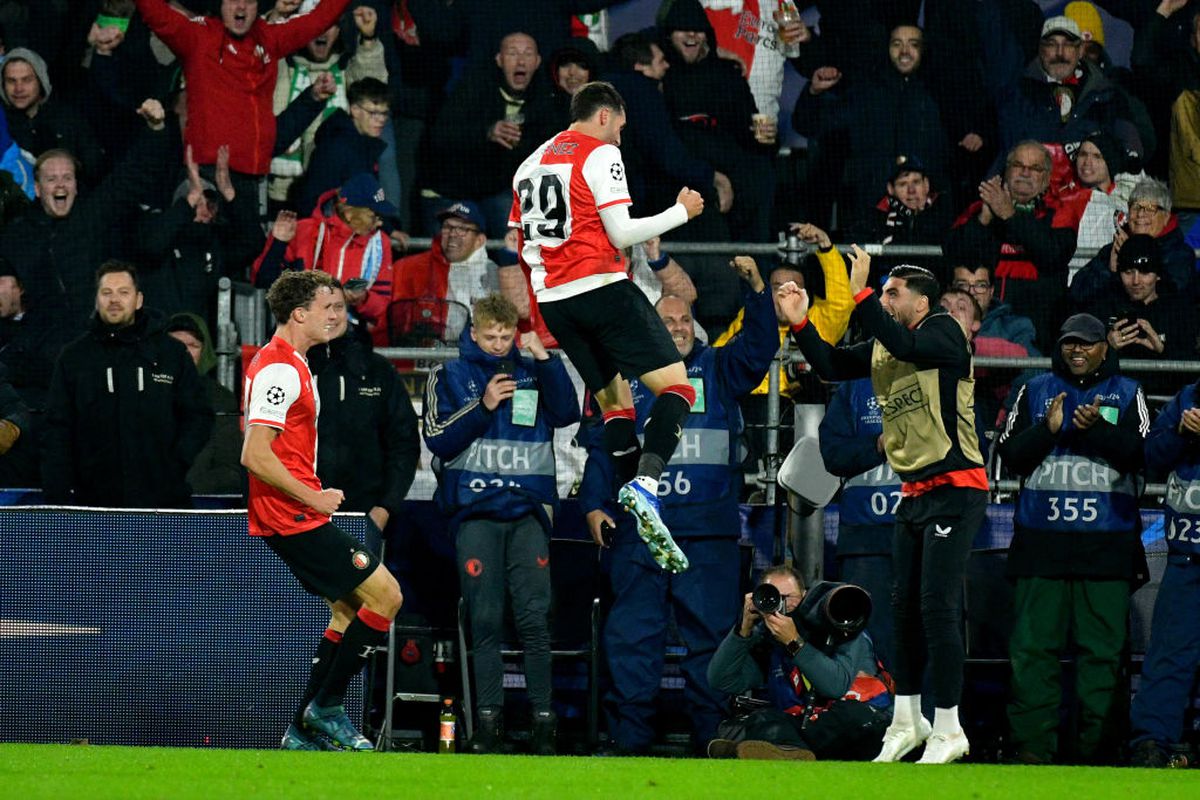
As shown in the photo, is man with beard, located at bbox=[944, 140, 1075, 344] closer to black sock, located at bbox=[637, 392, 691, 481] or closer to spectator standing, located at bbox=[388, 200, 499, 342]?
spectator standing, located at bbox=[388, 200, 499, 342]

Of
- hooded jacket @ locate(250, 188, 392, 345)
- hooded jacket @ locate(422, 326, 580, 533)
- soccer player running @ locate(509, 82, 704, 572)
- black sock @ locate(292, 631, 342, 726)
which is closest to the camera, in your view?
soccer player running @ locate(509, 82, 704, 572)

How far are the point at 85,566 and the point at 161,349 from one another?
4.69 ft

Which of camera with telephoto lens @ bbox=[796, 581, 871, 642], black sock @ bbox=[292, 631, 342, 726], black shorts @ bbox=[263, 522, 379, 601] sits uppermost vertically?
black shorts @ bbox=[263, 522, 379, 601]

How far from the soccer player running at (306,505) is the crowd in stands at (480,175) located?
1.73m

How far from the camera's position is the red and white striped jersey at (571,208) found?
7.39 meters

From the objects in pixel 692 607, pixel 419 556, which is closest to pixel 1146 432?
pixel 692 607

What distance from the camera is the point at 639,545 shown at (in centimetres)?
912

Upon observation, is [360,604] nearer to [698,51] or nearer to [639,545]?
[639,545]

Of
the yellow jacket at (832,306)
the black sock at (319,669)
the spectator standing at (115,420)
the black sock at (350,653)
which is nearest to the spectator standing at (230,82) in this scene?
the spectator standing at (115,420)

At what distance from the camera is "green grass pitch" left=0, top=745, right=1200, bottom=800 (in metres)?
5.84

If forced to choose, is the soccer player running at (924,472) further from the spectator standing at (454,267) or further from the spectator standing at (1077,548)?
the spectator standing at (454,267)

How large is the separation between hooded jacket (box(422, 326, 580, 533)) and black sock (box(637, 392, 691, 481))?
1.75 meters

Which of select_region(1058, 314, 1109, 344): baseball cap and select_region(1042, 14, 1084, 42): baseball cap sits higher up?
select_region(1042, 14, 1084, 42): baseball cap

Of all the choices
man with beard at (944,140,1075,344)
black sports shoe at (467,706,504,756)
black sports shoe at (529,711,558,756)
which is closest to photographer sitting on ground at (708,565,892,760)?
black sports shoe at (529,711,558,756)
